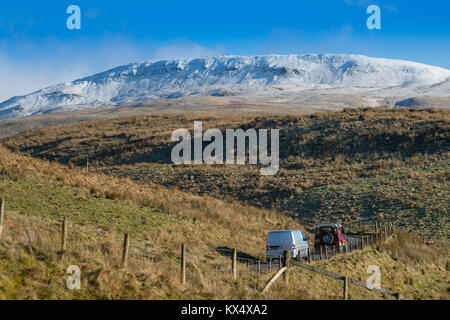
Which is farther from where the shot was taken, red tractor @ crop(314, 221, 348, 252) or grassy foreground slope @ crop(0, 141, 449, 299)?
red tractor @ crop(314, 221, 348, 252)

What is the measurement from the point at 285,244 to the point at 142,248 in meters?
6.58

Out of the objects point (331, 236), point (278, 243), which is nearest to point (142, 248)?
point (278, 243)

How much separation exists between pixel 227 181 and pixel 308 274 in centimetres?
3056

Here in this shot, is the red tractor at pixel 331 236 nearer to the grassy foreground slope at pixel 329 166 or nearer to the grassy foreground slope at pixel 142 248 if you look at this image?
the grassy foreground slope at pixel 142 248

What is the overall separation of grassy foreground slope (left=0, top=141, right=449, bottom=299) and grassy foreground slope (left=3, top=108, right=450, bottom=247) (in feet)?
22.0

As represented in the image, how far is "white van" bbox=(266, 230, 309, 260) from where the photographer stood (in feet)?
65.1

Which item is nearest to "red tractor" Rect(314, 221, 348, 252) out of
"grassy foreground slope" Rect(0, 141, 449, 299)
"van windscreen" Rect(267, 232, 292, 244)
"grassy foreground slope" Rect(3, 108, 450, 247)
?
"grassy foreground slope" Rect(0, 141, 449, 299)

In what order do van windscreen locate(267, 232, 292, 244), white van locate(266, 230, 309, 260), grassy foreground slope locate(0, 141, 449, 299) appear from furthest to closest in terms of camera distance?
van windscreen locate(267, 232, 292, 244)
white van locate(266, 230, 309, 260)
grassy foreground slope locate(0, 141, 449, 299)

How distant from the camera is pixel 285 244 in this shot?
1991 centimetres

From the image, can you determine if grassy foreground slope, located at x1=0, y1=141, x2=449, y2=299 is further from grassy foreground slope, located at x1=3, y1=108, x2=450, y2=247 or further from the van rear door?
grassy foreground slope, located at x1=3, y1=108, x2=450, y2=247

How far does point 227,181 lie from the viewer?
47562 millimetres

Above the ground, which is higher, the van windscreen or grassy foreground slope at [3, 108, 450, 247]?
grassy foreground slope at [3, 108, 450, 247]

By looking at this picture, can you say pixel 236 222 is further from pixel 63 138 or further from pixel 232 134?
pixel 63 138
